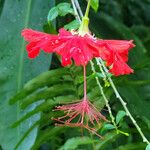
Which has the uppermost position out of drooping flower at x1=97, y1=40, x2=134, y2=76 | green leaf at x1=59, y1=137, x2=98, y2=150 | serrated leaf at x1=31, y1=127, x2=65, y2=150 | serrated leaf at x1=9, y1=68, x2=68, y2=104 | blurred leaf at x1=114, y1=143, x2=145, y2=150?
drooping flower at x1=97, y1=40, x2=134, y2=76

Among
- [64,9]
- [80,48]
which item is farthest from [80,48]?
[64,9]

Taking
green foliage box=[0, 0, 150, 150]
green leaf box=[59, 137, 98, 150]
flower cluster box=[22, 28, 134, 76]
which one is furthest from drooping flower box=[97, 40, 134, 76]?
green leaf box=[59, 137, 98, 150]

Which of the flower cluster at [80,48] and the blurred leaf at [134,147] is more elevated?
the flower cluster at [80,48]

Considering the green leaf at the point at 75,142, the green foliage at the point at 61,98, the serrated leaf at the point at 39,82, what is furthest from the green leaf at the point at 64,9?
the green leaf at the point at 75,142

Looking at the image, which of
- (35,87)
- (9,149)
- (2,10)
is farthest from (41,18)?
(9,149)

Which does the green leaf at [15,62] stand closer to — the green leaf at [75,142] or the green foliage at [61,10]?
the green leaf at [75,142]

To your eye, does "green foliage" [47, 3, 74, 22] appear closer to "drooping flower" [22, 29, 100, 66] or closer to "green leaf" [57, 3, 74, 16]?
"green leaf" [57, 3, 74, 16]

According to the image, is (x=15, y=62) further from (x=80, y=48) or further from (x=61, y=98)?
(x=80, y=48)
